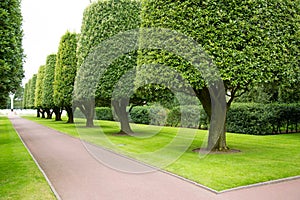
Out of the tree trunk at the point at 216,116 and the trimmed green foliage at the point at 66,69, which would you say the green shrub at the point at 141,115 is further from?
the tree trunk at the point at 216,116

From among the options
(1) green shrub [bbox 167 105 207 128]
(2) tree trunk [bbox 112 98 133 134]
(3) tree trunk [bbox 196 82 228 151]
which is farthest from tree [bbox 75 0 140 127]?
(1) green shrub [bbox 167 105 207 128]

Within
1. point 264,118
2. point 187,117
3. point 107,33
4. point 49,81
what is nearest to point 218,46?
point 107,33

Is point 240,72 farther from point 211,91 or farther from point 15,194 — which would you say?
point 15,194

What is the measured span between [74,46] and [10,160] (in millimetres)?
20556

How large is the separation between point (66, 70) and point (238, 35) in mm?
21260

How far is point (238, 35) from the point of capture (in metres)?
10.3

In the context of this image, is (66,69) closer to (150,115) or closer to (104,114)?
(150,115)

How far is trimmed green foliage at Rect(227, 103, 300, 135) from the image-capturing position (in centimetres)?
2017

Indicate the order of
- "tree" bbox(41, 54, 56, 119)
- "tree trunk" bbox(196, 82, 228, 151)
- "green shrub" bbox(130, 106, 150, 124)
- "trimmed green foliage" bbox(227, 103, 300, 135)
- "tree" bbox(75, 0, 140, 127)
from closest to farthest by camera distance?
"tree trunk" bbox(196, 82, 228, 151) → "tree" bbox(75, 0, 140, 127) → "trimmed green foliage" bbox(227, 103, 300, 135) → "green shrub" bbox(130, 106, 150, 124) → "tree" bbox(41, 54, 56, 119)

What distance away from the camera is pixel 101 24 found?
18812mm

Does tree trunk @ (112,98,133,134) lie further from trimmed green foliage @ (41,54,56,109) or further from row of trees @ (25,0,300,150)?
trimmed green foliage @ (41,54,56,109)

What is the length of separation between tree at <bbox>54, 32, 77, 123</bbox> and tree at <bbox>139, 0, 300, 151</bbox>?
18.4 metres

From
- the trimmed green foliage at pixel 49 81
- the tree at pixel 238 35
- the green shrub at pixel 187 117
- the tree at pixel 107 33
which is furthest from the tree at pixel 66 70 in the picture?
the tree at pixel 238 35

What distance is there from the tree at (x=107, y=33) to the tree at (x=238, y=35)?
24.4 ft
